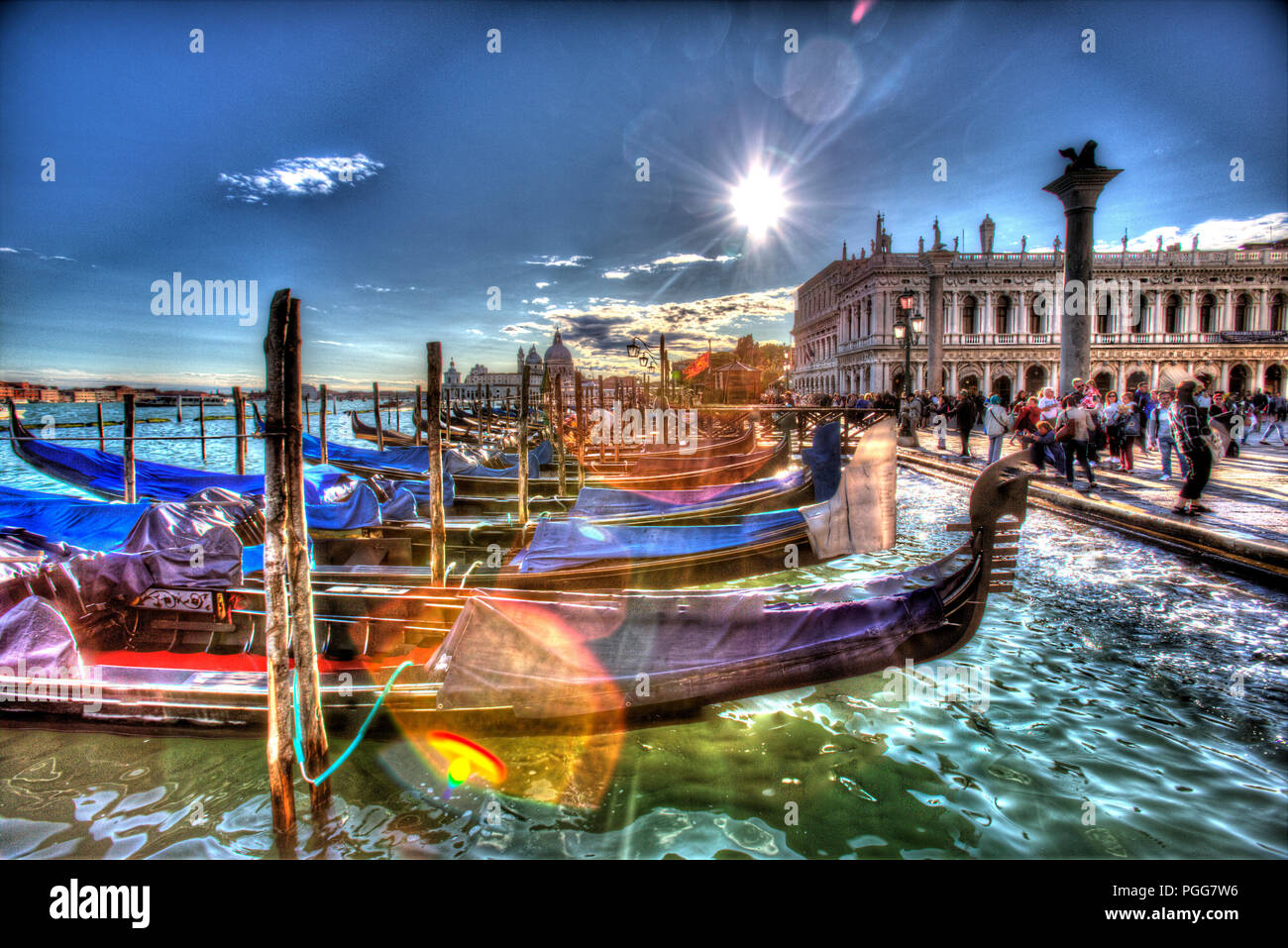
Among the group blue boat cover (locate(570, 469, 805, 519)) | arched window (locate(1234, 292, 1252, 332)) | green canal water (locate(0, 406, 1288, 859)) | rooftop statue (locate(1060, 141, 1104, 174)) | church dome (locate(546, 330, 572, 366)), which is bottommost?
green canal water (locate(0, 406, 1288, 859))

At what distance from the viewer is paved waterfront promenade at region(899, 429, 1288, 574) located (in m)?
6.11

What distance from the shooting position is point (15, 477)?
2128 centimetres

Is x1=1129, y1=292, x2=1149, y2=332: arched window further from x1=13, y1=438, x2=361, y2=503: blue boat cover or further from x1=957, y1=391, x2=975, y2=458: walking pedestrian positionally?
x1=13, y1=438, x2=361, y2=503: blue boat cover

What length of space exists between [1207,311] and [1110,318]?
215 inches

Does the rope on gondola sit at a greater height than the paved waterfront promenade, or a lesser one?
lesser

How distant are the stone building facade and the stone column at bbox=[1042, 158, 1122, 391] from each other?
83.8ft

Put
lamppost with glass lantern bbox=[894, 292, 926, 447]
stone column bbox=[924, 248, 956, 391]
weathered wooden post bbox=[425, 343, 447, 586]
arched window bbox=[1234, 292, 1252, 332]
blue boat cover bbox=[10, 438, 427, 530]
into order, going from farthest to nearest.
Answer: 1. arched window bbox=[1234, 292, 1252, 332]
2. stone column bbox=[924, 248, 956, 391]
3. lamppost with glass lantern bbox=[894, 292, 926, 447]
4. blue boat cover bbox=[10, 438, 427, 530]
5. weathered wooden post bbox=[425, 343, 447, 586]

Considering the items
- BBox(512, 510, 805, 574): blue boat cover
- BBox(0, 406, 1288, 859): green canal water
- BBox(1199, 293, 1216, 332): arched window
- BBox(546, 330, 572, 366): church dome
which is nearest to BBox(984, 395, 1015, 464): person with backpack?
BBox(0, 406, 1288, 859): green canal water

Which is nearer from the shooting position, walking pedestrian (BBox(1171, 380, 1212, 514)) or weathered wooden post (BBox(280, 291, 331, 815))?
weathered wooden post (BBox(280, 291, 331, 815))

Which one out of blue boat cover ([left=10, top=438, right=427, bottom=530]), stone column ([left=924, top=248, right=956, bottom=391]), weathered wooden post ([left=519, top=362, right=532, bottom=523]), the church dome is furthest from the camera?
the church dome
